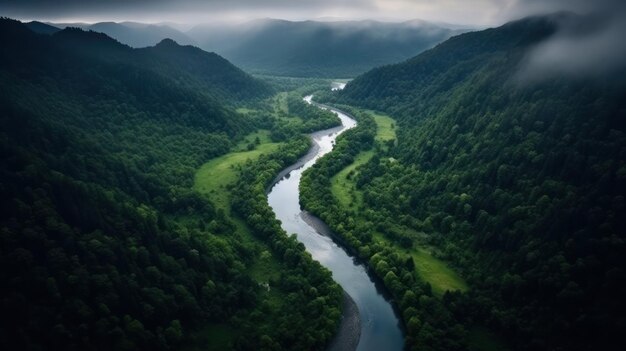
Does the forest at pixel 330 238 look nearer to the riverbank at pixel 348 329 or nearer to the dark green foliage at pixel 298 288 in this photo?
the dark green foliage at pixel 298 288

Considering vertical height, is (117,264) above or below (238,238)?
above

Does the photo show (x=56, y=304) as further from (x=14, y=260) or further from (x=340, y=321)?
(x=340, y=321)

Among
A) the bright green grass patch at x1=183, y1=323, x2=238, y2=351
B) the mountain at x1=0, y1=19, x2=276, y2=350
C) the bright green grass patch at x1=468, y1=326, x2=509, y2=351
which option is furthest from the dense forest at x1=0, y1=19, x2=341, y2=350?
the bright green grass patch at x1=468, y1=326, x2=509, y2=351

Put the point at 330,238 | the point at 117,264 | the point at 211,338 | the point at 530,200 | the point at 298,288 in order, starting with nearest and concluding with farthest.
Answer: the point at 211,338 → the point at 117,264 → the point at 298,288 → the point at 530,200 → the point at 330,238

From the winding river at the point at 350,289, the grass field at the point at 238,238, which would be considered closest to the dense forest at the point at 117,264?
the grass field at the point at 238,238

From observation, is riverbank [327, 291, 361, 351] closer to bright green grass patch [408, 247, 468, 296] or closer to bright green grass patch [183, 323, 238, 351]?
bright green grass patch [408, 247, 468, 296]

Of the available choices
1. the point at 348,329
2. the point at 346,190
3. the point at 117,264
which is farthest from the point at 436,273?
the point at 117,264

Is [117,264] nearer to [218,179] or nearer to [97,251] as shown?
[97,251]
